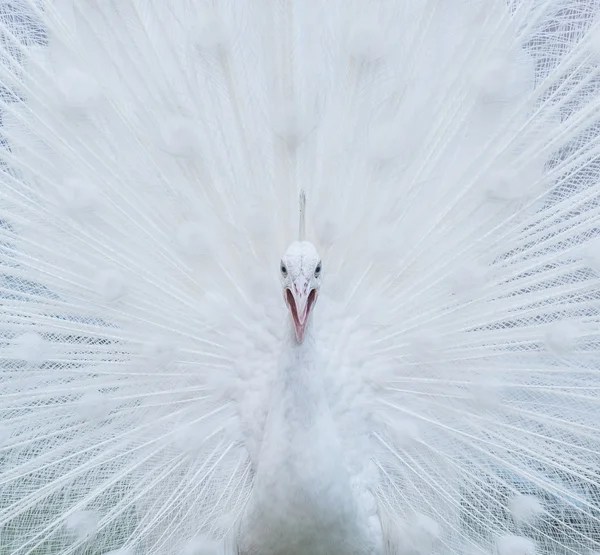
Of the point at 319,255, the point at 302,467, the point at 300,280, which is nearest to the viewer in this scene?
the point at 300,280

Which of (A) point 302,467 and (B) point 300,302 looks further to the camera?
(A) point 302,467

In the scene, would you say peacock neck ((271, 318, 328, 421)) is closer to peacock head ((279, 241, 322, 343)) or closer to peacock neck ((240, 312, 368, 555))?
peacock neck ((240, 312, 368, 555))

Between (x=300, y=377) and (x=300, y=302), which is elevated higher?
(x=300, y=302)

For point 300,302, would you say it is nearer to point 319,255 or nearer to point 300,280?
point 300,280

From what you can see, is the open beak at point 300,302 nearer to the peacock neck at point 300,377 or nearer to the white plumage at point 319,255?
the peacock neck at point 300,377

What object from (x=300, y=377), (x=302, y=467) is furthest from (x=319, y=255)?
(x=302, y=467)

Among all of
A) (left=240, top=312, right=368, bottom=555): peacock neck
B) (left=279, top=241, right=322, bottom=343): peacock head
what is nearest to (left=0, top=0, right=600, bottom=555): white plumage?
(left=240, top=312, right=368, bottom=555): peacock neck

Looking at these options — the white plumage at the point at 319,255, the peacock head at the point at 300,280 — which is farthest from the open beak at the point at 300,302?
the white plumage at the point at 319,255

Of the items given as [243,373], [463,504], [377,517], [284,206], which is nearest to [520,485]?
[463,504]
